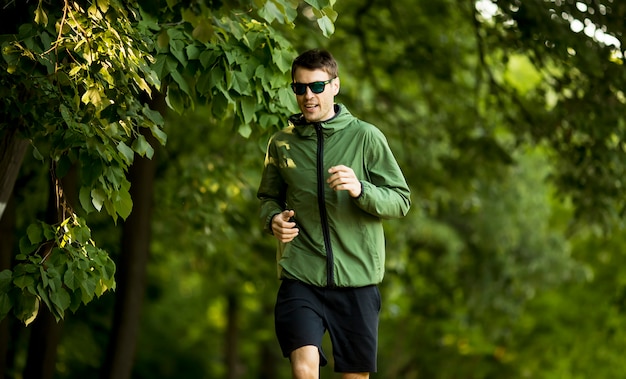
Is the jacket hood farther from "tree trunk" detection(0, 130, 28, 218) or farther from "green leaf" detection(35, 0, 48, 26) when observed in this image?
"tree trunk" detection(0, 130, 28, 218)

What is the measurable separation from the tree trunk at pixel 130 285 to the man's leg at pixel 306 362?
518 cm

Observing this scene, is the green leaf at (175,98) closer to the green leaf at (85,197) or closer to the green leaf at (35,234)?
the green leaf at (85,197)

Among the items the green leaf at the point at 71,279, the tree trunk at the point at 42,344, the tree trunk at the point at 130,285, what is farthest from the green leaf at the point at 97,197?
the tree trunk at the point at 130,285

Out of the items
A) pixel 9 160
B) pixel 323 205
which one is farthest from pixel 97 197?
pixel 9 160

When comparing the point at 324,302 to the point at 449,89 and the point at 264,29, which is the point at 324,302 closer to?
the point at 264,29

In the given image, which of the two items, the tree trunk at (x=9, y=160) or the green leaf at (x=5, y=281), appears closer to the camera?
the green leaf at (x=5, y=281)

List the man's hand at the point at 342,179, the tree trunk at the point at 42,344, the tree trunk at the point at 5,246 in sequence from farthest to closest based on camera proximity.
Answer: the tree trunk at the point at 42,344
the tree trunk at the point at 5,246
the man's hand at the point at 342,179

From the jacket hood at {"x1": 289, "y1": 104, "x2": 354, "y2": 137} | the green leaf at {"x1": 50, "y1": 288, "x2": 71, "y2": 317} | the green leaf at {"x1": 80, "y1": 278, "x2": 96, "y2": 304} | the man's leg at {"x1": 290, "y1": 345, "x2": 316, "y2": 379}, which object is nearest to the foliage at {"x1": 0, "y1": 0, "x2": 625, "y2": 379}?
the jacket hood at {"x1": 289, "y1": 104, "x2": 354, "y2": 137}

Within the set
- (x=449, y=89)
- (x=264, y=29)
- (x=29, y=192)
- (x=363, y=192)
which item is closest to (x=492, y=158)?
(x=449, y=89)

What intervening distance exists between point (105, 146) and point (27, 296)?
815 millimetres

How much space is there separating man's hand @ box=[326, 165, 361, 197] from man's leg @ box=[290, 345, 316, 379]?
859 millimetres

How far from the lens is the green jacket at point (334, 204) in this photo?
5242mm

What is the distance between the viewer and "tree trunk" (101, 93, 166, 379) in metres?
10.2

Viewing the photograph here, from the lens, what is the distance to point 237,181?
1053 centimetres
